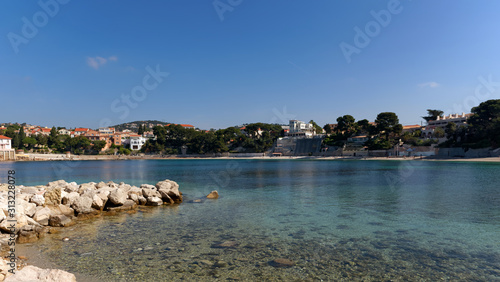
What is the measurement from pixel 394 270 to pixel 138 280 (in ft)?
18.4

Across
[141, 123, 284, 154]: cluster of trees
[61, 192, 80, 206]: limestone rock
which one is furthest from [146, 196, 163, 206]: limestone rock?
[141, 123, 284, 154]: cluster of trees

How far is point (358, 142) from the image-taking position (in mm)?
98438

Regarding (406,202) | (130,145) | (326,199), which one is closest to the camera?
(406,202)

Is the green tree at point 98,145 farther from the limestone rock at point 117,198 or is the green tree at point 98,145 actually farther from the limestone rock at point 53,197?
the limestone rock at point 53,197

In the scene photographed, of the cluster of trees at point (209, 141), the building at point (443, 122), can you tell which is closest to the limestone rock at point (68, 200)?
the building at point (443, 122)

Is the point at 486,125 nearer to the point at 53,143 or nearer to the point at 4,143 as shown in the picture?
the point at 4,143

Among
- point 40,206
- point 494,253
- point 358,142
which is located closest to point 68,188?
point 40,206

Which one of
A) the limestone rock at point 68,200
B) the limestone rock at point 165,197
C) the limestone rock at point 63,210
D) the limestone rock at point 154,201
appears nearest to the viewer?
the limestone rock at point 63,210

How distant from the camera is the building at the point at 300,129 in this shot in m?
129

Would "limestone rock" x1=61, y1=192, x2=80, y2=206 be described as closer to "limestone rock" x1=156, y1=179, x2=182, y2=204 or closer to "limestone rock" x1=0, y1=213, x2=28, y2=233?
"limestone rock" x1=0, y1=213, x2=28, y2=233

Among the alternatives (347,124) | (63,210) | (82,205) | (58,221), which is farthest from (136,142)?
(58,221)

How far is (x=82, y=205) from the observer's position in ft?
43.3

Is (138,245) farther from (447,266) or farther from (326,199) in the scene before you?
(326,199)

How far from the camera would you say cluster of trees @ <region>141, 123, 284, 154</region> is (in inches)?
4695
